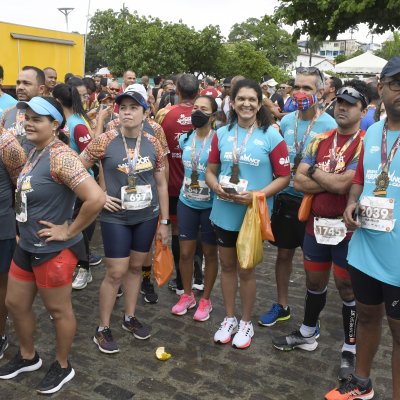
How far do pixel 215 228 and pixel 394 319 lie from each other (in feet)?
5.30

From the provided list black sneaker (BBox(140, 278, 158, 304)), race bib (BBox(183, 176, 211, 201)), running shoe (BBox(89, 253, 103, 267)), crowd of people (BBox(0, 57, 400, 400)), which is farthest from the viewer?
running shoe (BBox(89, 253, 103, 267))

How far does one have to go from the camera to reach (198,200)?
14.0 ft

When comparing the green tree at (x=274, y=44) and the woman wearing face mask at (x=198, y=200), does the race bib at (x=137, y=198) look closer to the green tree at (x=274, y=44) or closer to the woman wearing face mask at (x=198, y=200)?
the woman wearing face mask at (x=198, y=200)

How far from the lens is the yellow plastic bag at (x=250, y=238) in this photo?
3.60 metres

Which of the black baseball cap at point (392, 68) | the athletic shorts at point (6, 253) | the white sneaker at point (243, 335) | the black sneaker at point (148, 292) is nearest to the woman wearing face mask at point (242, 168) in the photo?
the white sneaker at point (243, 335)

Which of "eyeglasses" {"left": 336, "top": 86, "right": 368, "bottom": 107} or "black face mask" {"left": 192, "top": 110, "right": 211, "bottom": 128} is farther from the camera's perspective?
"black face mask" {"left": 192, "top": 110, "right": 211, "bottom": 128}

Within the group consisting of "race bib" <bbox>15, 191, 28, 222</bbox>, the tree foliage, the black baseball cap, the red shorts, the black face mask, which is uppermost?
the tree foliage

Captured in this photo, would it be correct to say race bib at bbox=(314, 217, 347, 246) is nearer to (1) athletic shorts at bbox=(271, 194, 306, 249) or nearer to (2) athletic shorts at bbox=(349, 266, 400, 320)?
(2) athletic shorts at bbox=(349, 266, 400, 320)

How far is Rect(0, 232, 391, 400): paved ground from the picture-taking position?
3.31 m

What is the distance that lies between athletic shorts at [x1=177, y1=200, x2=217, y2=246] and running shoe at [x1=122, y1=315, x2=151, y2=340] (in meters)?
0.86

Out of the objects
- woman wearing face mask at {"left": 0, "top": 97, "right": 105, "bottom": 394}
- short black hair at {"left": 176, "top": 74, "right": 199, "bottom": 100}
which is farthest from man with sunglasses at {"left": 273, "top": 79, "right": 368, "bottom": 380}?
short black hair at {"left": 176, "top": 74, "right": 199, "bottom": 100}

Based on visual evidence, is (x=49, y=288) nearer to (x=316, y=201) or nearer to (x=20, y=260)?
(x=20, y=260)

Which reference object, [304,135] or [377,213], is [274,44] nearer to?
[304,135]

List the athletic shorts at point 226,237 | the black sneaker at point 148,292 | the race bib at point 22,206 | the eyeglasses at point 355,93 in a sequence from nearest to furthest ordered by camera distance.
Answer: the race bib at point 22,206, the eyeglasses at point 355,93, the athletic shorts at point 226,237, the black sneaker at point 148,292
